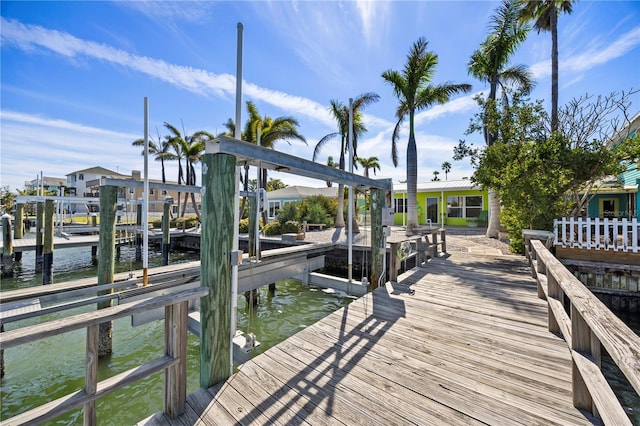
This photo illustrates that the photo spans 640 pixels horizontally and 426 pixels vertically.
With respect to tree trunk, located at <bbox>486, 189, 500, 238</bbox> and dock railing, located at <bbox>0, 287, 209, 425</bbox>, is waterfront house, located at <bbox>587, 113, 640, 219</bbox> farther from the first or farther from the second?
dock railing, located at <bbox>0, 287, 209, 425</bbox>

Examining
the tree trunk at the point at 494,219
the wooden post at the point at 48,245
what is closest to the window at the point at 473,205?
the tree trunk at the point at 494,219

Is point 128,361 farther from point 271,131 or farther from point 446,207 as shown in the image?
point 446,207

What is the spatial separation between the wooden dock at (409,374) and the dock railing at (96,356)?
1.00ft

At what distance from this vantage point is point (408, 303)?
4.59 meters

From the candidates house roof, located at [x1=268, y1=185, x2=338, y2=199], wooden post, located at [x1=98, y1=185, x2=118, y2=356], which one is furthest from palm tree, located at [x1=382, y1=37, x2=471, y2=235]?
wooden post, located at [x1=98, y1=185, x2=118, y2=356]

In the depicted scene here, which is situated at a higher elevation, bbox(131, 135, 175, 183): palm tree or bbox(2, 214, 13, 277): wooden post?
bbox(131, 135, 175, 183): palm tree

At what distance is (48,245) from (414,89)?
52.9ft

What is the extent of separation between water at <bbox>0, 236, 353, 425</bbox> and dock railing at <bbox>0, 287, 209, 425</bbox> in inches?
37.7

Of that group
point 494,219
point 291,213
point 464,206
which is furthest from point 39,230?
point 464,206

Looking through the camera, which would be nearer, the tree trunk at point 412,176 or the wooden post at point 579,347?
the wooden post at point 579,347

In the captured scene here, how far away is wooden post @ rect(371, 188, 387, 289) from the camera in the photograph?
557 centimetres

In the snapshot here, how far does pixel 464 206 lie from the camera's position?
1966cm

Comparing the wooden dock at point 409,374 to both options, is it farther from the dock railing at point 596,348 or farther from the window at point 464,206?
the window at point 464,206

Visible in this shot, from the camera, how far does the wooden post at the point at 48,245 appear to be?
29.1 feet
